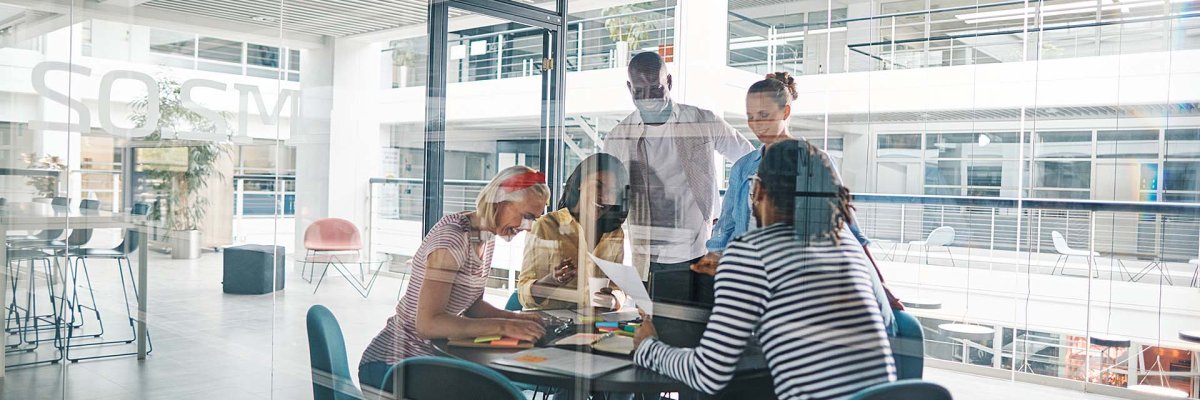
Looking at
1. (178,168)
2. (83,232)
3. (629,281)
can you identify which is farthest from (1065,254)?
(83,232)

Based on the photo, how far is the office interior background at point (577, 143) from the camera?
5.65ft

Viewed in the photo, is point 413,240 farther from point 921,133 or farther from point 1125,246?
point 1125,246

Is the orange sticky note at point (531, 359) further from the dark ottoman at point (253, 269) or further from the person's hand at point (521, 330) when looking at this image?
the dark ottoman at point (253, 269)

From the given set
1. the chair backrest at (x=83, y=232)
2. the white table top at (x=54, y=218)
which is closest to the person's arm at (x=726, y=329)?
the white table top at (x=54, y=218)

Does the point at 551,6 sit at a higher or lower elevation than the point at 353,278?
higher

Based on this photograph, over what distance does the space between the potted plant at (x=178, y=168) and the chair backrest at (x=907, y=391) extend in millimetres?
3101

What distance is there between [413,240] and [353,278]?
32cm

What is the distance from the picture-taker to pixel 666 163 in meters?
2.77

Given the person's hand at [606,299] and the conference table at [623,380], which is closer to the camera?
the conference table at [623,380]

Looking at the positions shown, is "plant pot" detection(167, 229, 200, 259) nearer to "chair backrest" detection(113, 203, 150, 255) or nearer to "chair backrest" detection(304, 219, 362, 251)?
"chair backrest" detection(113, 203, 150, 255)

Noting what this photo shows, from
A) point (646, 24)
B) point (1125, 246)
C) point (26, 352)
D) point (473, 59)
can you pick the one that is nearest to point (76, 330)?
point (26, 352)

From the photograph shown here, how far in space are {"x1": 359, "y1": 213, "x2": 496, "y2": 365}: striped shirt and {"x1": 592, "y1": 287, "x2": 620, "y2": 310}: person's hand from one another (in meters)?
0.40

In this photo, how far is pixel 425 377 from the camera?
236 centimetres

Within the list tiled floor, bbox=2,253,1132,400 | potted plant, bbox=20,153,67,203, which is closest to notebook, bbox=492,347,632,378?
tiled floor, bbox=2,253,1132,400
